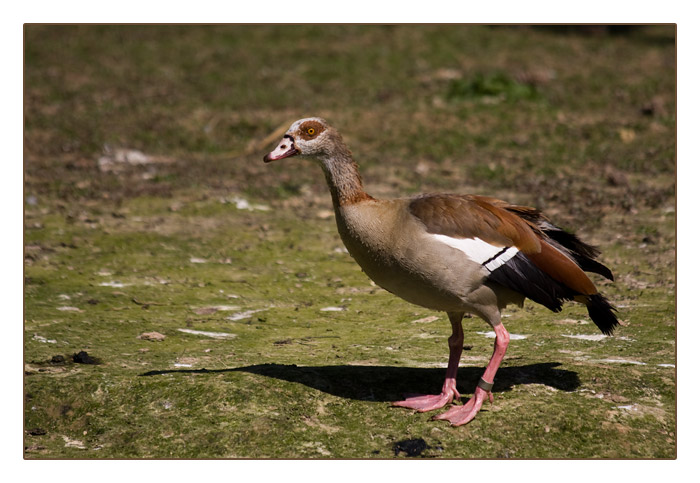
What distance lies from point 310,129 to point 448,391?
7.21 ft

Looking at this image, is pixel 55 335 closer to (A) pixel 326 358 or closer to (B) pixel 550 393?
(A) pixel 326 358

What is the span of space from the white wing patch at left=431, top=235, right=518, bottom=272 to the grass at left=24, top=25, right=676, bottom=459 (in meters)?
1.03

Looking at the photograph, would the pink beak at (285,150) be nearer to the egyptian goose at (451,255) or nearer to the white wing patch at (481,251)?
the egyptian goose at (451,255)

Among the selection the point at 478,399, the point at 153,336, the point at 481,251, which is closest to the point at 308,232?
the point at 153,336

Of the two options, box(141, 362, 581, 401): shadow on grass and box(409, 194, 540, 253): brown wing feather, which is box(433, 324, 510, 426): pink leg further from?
box(409, 194, 540, 253): brown wing feather

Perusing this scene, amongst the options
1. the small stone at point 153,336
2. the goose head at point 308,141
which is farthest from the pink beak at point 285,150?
the small stone at point 153,336

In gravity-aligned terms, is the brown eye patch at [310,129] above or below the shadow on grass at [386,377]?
above

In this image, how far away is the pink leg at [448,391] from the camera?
6.20m

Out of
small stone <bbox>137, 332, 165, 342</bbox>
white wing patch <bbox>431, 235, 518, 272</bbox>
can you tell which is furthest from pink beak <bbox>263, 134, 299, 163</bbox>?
small stone <bbox>137, 332, 165, 342</bbox>

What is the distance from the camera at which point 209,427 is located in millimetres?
5902

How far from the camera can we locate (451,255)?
5973 mm

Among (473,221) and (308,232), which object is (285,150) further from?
(308,232)

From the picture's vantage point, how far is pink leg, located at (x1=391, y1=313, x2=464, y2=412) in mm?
6199

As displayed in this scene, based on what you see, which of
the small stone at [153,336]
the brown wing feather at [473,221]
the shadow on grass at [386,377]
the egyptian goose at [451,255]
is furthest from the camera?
the small stone at [153,336]
